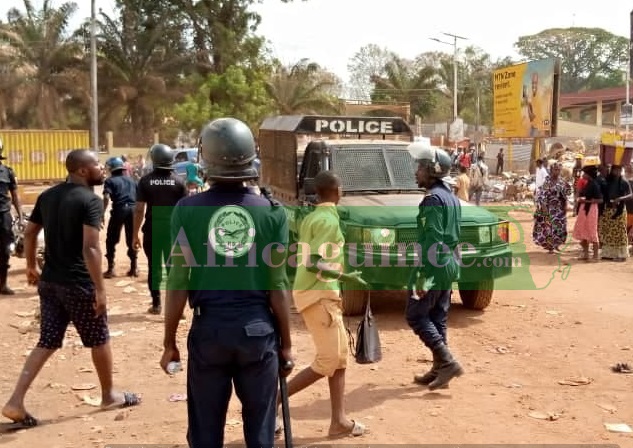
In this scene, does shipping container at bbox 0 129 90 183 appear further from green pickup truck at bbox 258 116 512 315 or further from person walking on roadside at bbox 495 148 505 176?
person walking on roadside at bbox 495 148 505 176

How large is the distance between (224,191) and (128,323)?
5.13m

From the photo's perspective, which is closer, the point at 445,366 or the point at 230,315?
the point at 230,315

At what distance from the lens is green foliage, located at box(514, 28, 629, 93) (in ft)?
241

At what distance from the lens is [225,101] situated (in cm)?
3719

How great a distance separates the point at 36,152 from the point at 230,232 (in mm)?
22134

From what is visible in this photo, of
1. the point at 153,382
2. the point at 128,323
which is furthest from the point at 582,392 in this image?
the point at 128,323

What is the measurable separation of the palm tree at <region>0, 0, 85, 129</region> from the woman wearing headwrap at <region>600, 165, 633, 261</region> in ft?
99.0

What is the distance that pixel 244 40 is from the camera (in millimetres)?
38969

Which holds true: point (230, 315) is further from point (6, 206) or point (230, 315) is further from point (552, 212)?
point (552, 212)

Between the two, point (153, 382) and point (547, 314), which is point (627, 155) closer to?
point (547, 314)

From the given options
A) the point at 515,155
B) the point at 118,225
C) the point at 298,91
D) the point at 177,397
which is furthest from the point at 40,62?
the point at 177,397

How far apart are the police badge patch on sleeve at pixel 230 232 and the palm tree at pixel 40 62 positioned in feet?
117

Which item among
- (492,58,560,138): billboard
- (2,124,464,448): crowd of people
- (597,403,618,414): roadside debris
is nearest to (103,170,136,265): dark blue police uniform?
(2,124,464,448): crowd of people

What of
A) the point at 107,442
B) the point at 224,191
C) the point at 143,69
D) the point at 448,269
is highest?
the point at 143,69
